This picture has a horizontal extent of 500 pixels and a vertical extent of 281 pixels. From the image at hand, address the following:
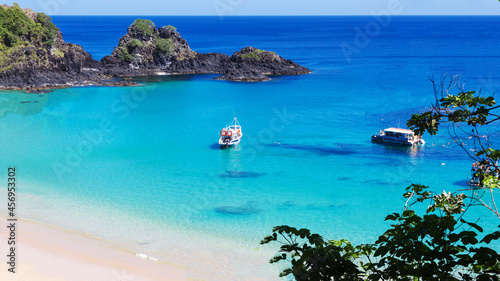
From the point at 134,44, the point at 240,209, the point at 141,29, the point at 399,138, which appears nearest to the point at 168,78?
the point at 134,44

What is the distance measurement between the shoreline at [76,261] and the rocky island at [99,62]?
4414 centimetres

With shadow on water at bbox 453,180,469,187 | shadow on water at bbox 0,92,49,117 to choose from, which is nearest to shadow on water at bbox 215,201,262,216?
shadow on water at bbox 453,180,469,187

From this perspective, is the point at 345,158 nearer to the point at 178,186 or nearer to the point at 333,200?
the point at 333,200

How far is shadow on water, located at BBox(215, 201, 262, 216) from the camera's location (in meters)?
25.0

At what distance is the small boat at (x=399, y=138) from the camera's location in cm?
3772

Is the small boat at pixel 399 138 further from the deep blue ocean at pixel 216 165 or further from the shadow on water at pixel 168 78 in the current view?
the shadow on water at pixel 168 78

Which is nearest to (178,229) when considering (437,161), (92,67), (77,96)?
(437,161)

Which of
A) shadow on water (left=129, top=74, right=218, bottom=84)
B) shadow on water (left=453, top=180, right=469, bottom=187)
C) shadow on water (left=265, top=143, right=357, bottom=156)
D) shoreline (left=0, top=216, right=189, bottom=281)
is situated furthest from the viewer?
shadow on water (left=129, top=74, right=218, bottom=84)

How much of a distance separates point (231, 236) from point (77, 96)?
136 feet

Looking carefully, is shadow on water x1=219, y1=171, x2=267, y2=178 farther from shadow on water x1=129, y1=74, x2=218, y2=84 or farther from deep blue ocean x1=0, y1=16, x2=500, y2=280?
shadow on water x1=129, y1=74, x2=218, y2=84

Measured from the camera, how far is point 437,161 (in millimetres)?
34281

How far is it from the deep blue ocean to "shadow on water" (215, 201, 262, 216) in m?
0.13

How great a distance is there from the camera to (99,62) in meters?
78.1

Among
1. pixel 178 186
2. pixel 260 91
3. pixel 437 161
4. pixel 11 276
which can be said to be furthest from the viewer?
pixel 260 91
